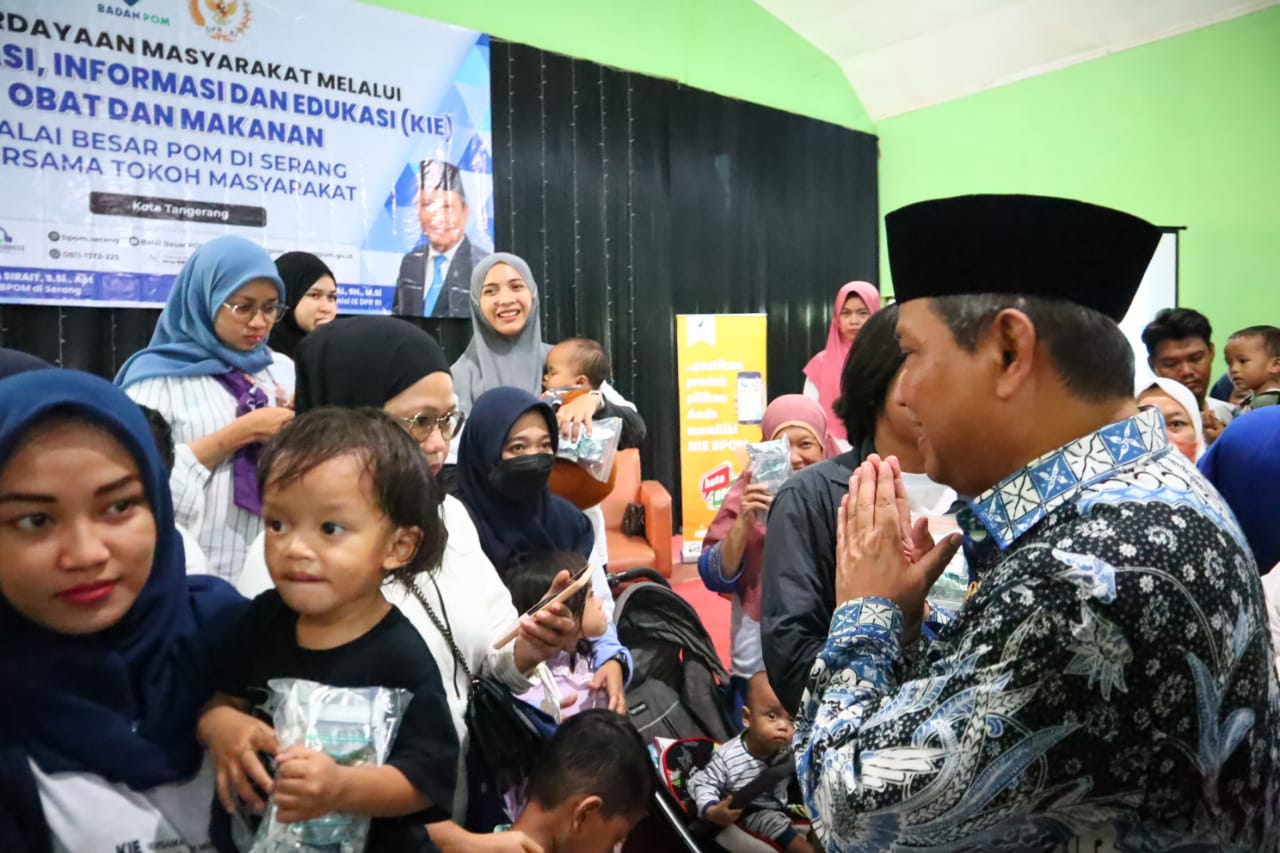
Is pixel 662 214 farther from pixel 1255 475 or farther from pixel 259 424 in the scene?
pixel 1255 475

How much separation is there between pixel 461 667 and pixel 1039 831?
0.85 m

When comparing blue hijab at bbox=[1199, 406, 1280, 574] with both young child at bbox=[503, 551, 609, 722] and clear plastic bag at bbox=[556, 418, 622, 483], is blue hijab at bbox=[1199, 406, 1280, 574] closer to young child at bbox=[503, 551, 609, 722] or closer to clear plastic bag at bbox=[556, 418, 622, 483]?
young child at bbox=[503, 551, 609, 722]

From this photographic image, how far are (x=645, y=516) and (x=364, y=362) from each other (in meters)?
3.21

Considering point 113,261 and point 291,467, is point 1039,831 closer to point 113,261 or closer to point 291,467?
point 291,467

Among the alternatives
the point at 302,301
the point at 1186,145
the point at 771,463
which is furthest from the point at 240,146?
the point at 1186,145

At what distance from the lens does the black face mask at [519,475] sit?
1937 mm

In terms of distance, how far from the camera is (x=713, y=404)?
6.53m

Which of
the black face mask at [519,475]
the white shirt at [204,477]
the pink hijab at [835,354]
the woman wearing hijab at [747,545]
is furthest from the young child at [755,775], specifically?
the pink hijab at [835,354]

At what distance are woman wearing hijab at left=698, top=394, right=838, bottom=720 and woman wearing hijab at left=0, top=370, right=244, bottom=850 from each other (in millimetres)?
1632

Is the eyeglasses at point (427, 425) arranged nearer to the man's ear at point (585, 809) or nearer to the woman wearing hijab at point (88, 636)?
the woman wearing hijab at point (88, 636)

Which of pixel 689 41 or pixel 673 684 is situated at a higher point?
pixel 689 41

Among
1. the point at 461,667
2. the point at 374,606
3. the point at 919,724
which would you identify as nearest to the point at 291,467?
the point at 374,606

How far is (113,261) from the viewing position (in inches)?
150

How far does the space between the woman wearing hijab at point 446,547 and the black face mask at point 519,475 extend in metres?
0.32
